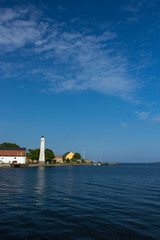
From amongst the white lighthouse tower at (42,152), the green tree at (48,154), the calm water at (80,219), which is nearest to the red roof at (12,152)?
the white lighthouse tower at (42,152)

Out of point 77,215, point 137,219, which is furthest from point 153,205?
point 77,215

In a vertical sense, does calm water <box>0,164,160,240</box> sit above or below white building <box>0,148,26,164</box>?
below

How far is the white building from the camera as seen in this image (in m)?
101

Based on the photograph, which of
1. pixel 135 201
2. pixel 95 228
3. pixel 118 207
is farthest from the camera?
pixel 135 201

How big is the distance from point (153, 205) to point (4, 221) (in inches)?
497

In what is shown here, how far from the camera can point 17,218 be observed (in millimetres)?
12352

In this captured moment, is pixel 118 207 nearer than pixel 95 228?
No

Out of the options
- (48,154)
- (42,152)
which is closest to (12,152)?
(42,152)

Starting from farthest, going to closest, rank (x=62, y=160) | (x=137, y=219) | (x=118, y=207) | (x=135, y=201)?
(x=62, y=160) < (x=135, y=201) < (x=118, y=207) < (x=137, y=219)

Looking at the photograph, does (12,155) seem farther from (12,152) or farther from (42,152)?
(42,152)

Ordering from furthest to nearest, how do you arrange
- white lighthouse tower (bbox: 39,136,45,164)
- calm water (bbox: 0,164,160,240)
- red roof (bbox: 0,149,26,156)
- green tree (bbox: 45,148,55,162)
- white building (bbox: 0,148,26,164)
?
green tree (bbox: 45,148,55,162)
red roof (bbox: 0,149,26,156)
white building (bbox: 0,148,26,164)
white lighthouse tower (bbox: 39,136,45,164)
calm water (bbox: 0,164,160,240)

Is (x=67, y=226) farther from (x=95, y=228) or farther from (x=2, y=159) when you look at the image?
(x=2, y=159)

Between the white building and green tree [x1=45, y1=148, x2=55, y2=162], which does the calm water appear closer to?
the white building

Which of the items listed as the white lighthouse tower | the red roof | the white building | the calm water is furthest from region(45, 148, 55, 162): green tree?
the calm water
